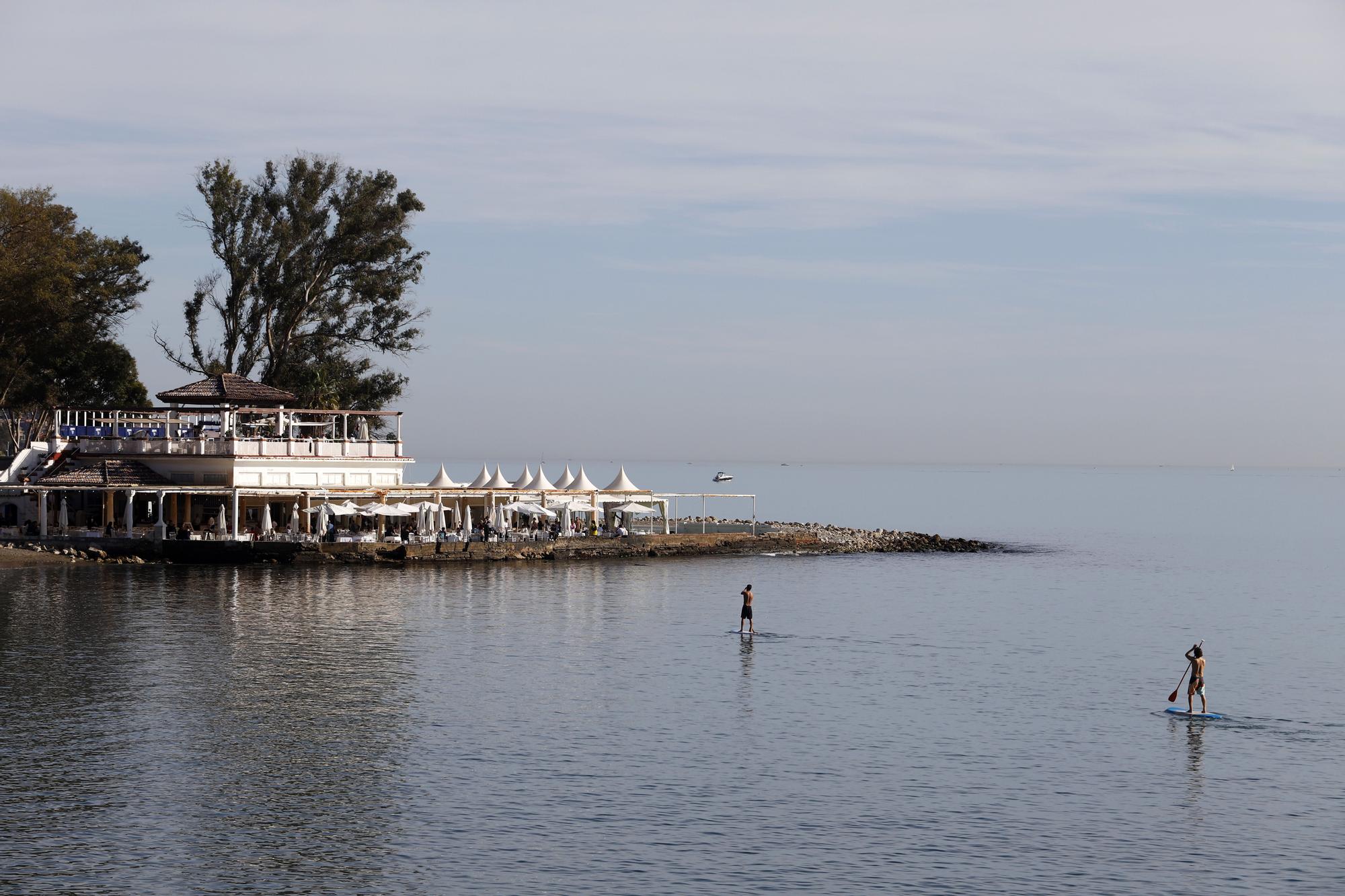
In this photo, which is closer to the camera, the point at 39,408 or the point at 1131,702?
the point at 1131,702

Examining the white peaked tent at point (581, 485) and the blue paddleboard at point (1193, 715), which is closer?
the blue paddleboard at point (1193, 715)

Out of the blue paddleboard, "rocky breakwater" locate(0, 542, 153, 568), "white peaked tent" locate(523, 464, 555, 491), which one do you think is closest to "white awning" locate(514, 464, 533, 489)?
"white peaked tent" locate(523, 464, 555, 491)

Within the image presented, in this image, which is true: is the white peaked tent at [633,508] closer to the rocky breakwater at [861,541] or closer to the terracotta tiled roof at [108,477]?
the rocky breakwater at [861,541]

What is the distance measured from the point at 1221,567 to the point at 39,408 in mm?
82029

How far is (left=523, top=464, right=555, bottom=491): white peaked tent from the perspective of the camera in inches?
3533

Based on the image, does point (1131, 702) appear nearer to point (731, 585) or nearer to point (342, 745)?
point (342, 745)

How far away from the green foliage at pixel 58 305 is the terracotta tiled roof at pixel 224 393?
12666 millimetres

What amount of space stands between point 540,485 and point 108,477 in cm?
2455

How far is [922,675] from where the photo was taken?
155 ft

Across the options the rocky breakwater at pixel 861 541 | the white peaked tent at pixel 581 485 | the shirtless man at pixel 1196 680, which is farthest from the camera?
the rocky breakwater at pixel 861 541

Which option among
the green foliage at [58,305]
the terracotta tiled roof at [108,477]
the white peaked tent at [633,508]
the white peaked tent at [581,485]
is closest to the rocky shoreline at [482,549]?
the white peaked tent at [633,508]

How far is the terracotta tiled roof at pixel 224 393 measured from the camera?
279 ft

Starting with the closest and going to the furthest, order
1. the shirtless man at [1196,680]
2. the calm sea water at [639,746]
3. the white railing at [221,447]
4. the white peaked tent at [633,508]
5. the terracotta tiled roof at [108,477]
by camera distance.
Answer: the calm sea water at [639,746] < the shirtless man at [1196,680] < the terracotta tiled roof at [108,477] < the white railing at [221,447] < the white peaked tent at [633,508]

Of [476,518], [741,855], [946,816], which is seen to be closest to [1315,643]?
[946,816]
